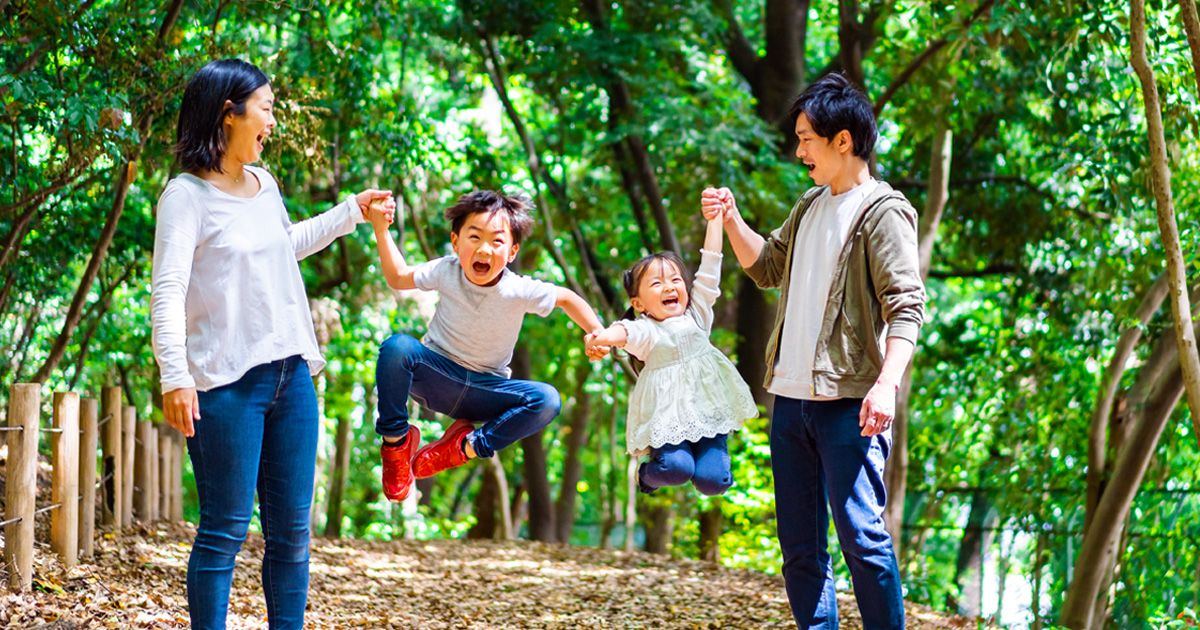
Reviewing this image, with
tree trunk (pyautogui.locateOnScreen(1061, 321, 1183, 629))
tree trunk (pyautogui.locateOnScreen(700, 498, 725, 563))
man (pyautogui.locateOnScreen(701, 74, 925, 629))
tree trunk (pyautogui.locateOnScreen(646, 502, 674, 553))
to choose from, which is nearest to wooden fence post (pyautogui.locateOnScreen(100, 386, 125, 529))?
man (pyautogui.locateOnScreen(701, 74, 925, 629))

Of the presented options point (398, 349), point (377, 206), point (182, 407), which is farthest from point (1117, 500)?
point (182, 407)

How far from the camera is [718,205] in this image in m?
3.65

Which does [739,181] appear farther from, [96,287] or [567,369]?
[567,369]

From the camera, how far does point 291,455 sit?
3131 millimetres

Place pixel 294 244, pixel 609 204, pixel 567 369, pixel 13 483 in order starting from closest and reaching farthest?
1. pixel 294 244
2. pixel 13 483
3. pixel 609 204
4. pixel 567 369

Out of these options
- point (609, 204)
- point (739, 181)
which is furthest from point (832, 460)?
point (609, 204)

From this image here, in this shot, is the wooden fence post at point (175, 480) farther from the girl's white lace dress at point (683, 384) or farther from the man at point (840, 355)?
the man at point (840, 355)

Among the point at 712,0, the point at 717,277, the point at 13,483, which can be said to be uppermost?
the point at 712,0

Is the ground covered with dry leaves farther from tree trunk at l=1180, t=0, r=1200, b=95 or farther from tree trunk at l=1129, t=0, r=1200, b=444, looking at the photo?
tree trunk at l=1180, t=0, r=1200, b=95

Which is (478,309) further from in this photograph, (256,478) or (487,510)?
(487,510)

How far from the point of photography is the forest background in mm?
5910

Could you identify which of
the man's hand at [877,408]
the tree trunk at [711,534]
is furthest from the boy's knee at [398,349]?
the tree trunk at [711,534]

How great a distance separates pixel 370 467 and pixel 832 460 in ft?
38.9

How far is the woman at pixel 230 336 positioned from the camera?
2928 mm
